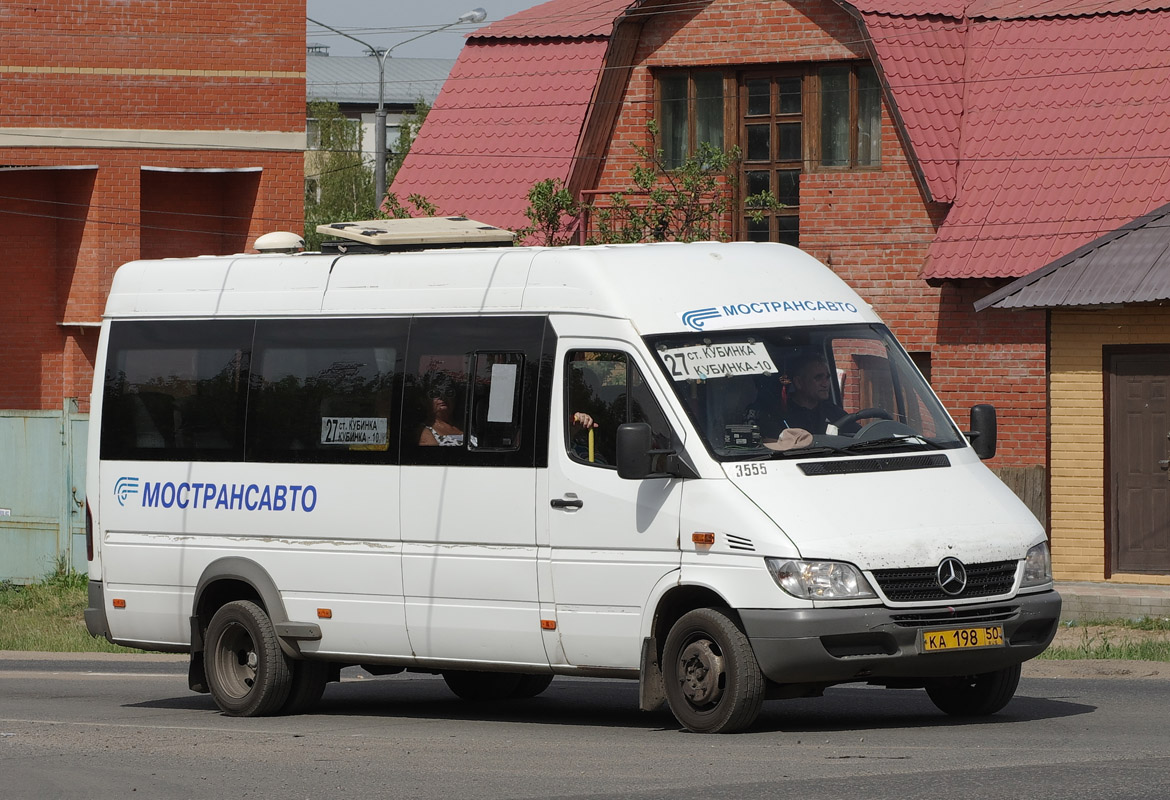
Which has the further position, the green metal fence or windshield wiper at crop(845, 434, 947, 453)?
the green metal fence

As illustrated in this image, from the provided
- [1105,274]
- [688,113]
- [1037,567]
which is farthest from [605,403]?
[688,113]

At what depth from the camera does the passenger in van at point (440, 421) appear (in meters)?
11.6

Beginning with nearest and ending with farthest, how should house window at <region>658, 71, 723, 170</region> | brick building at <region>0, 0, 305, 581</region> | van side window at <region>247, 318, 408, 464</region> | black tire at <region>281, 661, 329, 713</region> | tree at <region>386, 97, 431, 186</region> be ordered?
van side window at <region>247, 318, 408, 464</region> → black tire at <region>281, 661, 329, 713</region> → house window at <region>658, 71, 723, 170</region> → brick building at <region>0, 0, 305, 581</region> → tree at <region>386, 97, 431, 186</region>

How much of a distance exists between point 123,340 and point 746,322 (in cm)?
476

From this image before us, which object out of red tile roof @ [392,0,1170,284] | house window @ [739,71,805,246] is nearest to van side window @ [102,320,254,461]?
red tile roof @ [392,0,1170,284]

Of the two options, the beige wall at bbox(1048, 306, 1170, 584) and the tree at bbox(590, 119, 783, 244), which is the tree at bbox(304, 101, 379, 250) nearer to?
the tree at bbox(590, 119, 783, 244)

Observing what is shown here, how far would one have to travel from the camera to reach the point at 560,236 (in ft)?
87.9

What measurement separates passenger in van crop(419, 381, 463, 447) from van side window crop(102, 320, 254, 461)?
1.53 m

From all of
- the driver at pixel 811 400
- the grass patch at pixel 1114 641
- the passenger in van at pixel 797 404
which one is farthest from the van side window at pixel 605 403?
the grass patch at pixel 1114 641

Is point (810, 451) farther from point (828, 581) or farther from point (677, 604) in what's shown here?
point (677, 604)

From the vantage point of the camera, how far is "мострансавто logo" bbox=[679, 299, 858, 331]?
10.9 meters

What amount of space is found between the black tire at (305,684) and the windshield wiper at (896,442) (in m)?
4.00

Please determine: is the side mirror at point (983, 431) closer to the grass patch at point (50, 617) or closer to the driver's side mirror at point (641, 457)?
the driver's side mirror at point (641, 457)

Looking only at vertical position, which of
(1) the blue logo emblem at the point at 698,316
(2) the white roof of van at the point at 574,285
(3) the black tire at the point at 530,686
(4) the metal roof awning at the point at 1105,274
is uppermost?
(4) the metal roof awning at the point at 1105,274
